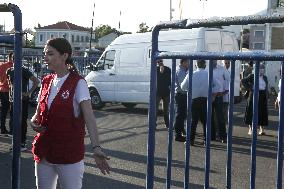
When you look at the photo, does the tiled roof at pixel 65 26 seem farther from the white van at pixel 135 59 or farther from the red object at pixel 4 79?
the red object at pixel 4 79

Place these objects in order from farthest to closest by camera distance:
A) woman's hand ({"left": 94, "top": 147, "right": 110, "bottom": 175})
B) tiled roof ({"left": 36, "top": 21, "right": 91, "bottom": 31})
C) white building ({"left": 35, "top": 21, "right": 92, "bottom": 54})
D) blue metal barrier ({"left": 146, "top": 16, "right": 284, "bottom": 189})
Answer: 1. tiled roof ({"left": 36, "top": 21, "right": 91, "bottom": 31})
2. white building ({"left": 35, "top": 21, "right": 92, "bottom": 54})
3. woman's hand ({"left": 94, "top": 147, "right": 110, "bottom": 175})
4. blue metal barrier ({"left": 146, "top": 16, "right": 284, "bottom": 189})

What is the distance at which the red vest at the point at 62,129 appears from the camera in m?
3.48

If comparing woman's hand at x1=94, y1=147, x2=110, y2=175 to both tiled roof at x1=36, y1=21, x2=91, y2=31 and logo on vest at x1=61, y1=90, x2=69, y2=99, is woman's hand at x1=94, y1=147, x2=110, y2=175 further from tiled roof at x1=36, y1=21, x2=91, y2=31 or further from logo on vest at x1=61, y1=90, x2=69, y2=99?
tiled roof at x1=36, y1=21, x2=91, y2=31

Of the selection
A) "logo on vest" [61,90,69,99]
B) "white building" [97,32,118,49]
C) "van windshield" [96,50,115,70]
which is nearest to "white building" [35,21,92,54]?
"white building" [97,32,118,49]

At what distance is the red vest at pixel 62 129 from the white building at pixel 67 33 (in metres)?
103

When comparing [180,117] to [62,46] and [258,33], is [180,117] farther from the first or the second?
[258,33]

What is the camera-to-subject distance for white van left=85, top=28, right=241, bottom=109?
13648 mm

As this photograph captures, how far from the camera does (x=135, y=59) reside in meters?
15.0

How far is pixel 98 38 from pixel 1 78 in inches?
3980

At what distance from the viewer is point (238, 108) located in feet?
55.9

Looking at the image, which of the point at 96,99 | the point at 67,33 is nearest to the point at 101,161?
the point at 96,99

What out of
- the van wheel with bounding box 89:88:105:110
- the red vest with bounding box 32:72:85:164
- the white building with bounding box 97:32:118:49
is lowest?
the van wheel with bounding box 89:88:105:110

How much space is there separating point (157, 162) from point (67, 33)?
106m

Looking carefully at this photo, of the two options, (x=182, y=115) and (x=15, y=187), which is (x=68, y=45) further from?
(x=182, y=115)
